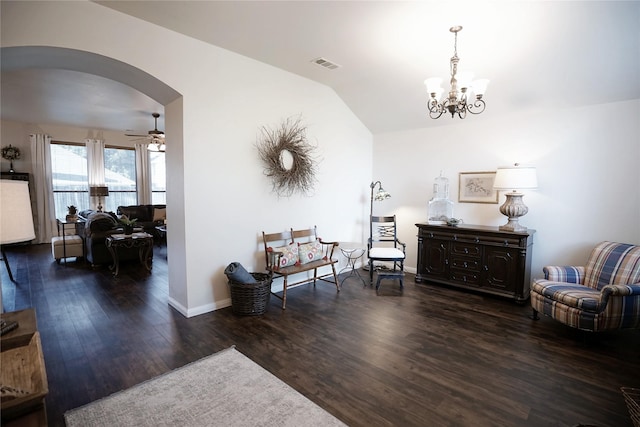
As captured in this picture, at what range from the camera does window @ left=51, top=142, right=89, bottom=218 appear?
7.54 metres

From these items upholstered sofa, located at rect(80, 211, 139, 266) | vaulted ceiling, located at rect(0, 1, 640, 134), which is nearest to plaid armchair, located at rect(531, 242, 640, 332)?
vaulted ceiling, located at rect(0, 1, 640, 134)

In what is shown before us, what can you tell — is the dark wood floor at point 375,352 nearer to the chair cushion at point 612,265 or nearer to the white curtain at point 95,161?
the chair cushion at point 612,265

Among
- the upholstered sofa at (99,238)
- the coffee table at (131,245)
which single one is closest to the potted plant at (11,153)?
Answer: the upholstered sofa at (99,238)

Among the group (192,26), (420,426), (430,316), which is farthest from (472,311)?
(192,26)

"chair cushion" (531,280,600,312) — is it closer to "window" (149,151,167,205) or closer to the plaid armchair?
the plaid armchair

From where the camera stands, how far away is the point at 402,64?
12.4 feet

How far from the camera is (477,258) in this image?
4.15 m

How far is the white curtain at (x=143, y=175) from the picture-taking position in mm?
8531

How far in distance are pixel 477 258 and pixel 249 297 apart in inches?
116

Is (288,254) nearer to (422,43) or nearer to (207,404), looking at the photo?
(207,404)

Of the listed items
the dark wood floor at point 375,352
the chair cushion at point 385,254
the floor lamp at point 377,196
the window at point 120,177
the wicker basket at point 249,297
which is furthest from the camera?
the window at point 120,177

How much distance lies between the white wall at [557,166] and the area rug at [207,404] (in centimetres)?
369

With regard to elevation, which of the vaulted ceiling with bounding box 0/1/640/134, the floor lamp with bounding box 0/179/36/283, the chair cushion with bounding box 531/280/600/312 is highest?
the vaulted ceiling with bounding box 0/1/640/134

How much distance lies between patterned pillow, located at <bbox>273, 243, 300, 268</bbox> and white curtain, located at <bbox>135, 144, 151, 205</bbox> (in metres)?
6.43
